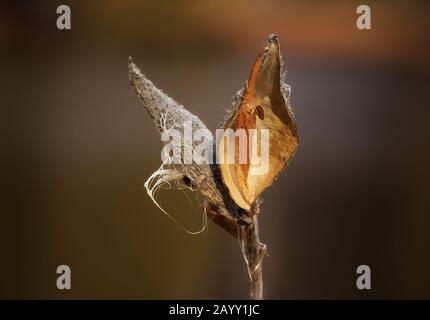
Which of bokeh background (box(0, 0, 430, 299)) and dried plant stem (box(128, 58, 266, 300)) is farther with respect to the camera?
bokeh background (box(0, 0, 430, 299))

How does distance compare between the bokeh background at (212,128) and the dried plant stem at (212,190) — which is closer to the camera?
the dried plant stem at (212,190)

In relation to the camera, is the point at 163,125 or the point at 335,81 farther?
the point at 335,81

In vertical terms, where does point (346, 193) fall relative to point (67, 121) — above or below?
below

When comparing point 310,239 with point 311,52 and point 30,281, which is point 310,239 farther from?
point 30,281

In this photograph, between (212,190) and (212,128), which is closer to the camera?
(212,190)

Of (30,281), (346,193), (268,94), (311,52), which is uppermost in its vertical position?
(311,52)

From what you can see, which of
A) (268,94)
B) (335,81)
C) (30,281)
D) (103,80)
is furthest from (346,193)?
(30,281)

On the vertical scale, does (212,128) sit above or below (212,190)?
above
